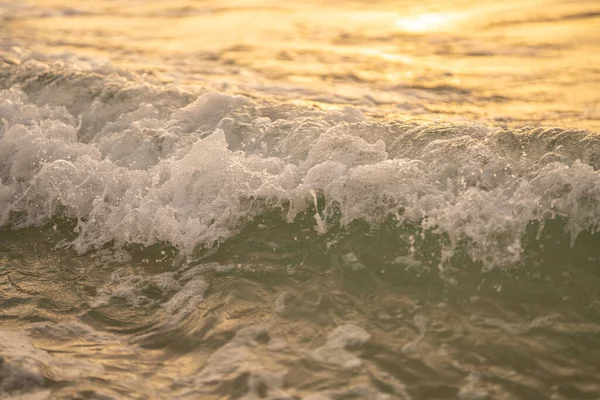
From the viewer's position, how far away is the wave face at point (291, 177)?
4.64 metres

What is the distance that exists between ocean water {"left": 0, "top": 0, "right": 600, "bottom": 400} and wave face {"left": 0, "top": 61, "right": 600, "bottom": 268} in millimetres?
16

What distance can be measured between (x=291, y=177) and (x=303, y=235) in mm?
541

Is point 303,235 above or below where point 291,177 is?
below

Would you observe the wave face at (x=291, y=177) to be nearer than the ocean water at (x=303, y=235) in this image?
No

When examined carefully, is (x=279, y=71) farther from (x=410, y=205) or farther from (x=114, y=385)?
(x=114, y=385)

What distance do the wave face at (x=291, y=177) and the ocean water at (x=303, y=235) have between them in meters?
0.02

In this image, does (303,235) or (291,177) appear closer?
(303,235)

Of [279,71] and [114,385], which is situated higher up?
[279,71]

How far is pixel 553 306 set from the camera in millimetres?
4051

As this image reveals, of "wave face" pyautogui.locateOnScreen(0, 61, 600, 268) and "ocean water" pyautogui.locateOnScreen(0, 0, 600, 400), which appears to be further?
"wave face" pyautogui.locateOnScreen(0, 61, 600, 268)

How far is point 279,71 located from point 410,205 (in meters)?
4.22

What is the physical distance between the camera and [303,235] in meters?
4.93

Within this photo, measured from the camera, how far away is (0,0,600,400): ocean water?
372cm

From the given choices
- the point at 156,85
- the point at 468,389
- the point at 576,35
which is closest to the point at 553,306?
the point at 468,389
